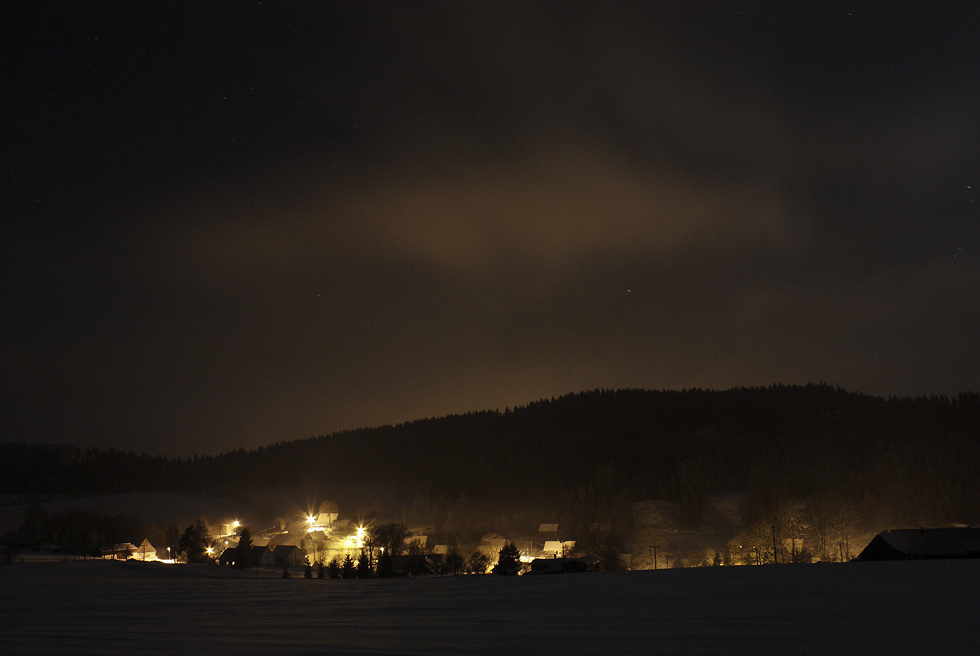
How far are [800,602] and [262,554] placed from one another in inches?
2666

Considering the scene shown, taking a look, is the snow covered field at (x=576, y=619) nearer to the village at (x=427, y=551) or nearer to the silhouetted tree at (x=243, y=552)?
the village at (x=427, y=551)

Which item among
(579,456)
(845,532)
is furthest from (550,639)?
(579,456)

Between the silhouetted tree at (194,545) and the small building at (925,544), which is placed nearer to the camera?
the small building at (925,544)

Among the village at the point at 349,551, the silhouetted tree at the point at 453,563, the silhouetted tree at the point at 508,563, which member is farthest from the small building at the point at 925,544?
the silhouetted tree at the point at 453,563

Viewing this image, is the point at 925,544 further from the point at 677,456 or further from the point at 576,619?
the point at 677,456

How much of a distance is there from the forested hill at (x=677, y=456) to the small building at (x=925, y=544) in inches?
1910

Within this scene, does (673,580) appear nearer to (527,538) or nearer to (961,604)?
(961,604)

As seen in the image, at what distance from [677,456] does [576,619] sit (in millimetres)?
145339

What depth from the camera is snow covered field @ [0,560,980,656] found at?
9.95 metres

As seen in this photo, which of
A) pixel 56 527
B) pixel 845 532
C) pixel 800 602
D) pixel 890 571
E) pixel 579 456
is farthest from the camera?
pixel 579 456

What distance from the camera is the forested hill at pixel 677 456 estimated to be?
100000 mm

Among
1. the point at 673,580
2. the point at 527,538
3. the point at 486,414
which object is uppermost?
the point at 486,414

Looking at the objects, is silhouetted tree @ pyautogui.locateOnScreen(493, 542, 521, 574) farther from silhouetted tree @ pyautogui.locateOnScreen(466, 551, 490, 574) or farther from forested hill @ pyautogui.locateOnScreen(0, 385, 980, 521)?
forested hill @ pyautogui.locateOnScreen(0, 385, 980, 521)

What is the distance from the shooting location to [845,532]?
77750 mm
